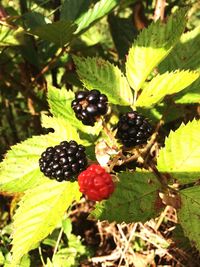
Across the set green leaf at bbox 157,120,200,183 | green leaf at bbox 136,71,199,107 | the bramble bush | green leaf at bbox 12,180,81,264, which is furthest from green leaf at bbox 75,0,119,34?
green leaf at bbox 12,180,81,264

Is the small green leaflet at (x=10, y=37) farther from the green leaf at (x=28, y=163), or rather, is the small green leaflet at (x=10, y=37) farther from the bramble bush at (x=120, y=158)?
the green leaf at (x=28, y=163)

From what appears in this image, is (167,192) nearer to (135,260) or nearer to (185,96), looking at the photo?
(185,96)

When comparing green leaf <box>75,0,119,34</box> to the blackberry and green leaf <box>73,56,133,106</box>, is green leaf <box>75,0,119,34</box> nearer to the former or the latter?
green leaf <box>73,56,133,106</box>

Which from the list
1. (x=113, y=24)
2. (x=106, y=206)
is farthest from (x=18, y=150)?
(x=113, y=24)

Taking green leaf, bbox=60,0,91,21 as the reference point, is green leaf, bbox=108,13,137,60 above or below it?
below

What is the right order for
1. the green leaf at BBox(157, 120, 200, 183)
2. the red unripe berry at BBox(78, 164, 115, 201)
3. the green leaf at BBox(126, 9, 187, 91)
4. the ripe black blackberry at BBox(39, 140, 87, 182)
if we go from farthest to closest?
the green leaf at BBox(126, 9, 187, 91) < the green leaf at BBox(157, 120, 200, 183) < the ripe black blackberry at BBox(39, 140, 87, 182) < the red unripe berry at BBox(78, 164, 115, 201)

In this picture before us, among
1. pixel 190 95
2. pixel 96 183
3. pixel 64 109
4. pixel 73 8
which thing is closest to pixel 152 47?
pixel 190 95

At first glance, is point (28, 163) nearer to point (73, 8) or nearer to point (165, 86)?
point (165, 86)

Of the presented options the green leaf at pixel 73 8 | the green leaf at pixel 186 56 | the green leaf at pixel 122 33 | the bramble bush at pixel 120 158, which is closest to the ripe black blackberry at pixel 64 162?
the bramble bush at pixel 120 158
